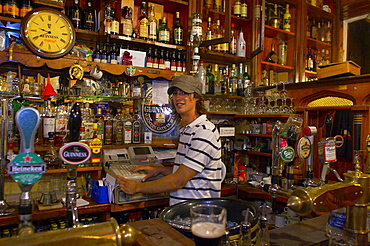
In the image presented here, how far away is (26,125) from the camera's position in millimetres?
681

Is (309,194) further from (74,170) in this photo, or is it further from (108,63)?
(108,63)

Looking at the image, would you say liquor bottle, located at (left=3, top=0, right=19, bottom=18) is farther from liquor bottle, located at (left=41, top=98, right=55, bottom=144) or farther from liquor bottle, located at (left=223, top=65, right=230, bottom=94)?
liquor bottle, located at (left=223, top=65, right=230, bottom=94)

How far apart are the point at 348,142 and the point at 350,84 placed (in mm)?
730

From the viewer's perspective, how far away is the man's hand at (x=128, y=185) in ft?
6.75

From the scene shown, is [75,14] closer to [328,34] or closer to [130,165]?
[130,165]

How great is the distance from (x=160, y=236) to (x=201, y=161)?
0.91 meters

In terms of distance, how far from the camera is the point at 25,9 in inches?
95.7

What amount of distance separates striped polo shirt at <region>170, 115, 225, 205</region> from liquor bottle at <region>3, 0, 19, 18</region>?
5.77 feet

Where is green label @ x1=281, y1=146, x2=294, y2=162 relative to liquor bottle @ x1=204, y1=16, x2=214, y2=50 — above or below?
below

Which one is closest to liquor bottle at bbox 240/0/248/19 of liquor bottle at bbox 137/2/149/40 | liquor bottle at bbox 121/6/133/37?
liquor bottle at bbox 137/2/149/40

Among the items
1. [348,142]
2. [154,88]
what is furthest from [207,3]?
[348,142]

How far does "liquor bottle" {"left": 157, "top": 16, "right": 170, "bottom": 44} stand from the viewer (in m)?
3.13

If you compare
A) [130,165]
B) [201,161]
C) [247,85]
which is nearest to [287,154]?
[201,161]

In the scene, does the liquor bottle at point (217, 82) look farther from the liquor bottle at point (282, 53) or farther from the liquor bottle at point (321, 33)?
the liquor bottle at point (321, 33)
